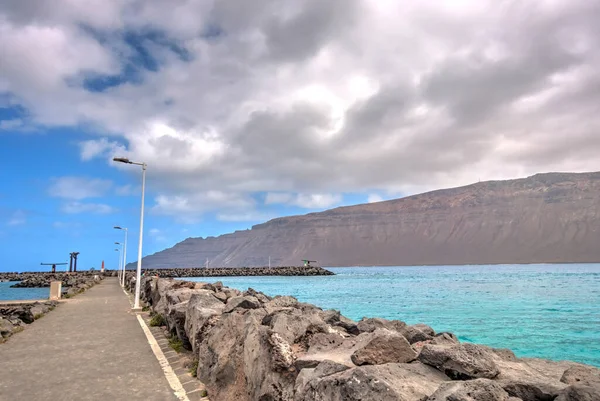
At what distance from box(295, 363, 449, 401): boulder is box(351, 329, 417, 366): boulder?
1.31 feet

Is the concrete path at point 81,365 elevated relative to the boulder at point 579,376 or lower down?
→ lower down

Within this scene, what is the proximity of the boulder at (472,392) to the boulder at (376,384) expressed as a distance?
0.30m

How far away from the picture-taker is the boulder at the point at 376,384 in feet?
12.4

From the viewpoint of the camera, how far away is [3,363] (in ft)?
31.8

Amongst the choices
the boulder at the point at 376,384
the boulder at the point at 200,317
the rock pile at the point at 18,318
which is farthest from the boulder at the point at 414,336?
A: the rock pile at the point at 18,318

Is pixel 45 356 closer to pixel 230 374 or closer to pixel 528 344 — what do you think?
pixel 230 374

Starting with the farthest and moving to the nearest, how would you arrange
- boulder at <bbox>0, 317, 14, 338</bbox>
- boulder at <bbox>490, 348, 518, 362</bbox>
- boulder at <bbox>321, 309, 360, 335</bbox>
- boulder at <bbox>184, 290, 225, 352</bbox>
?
boulder at <bbox>0, 317, 14, 338</bbox> → boulder at <bbox>321, 309, 360, 335</bbox> → boulder at <bbox>184, 290, 225, 352</bbox> → boulder at <bbox>490, 348, 518, 362</bbox>

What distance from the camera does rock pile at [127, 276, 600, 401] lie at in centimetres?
382

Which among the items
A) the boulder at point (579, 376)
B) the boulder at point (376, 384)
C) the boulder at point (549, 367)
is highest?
the boulder at point (376, 384)

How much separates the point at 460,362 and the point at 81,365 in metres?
8.21

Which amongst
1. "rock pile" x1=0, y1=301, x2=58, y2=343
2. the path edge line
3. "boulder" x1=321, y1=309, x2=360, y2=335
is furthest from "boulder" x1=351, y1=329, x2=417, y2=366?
"rock pile" x1=0, y1=301, x2=58, y2=343

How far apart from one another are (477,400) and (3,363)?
10.5m

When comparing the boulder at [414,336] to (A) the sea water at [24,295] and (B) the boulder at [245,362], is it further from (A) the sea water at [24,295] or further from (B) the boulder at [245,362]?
(A) the sea water at [24,295]

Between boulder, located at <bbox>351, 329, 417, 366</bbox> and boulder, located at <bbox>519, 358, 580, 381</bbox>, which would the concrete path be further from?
boulder, located at <bbox>519, 358, 580, 381</bbox>
